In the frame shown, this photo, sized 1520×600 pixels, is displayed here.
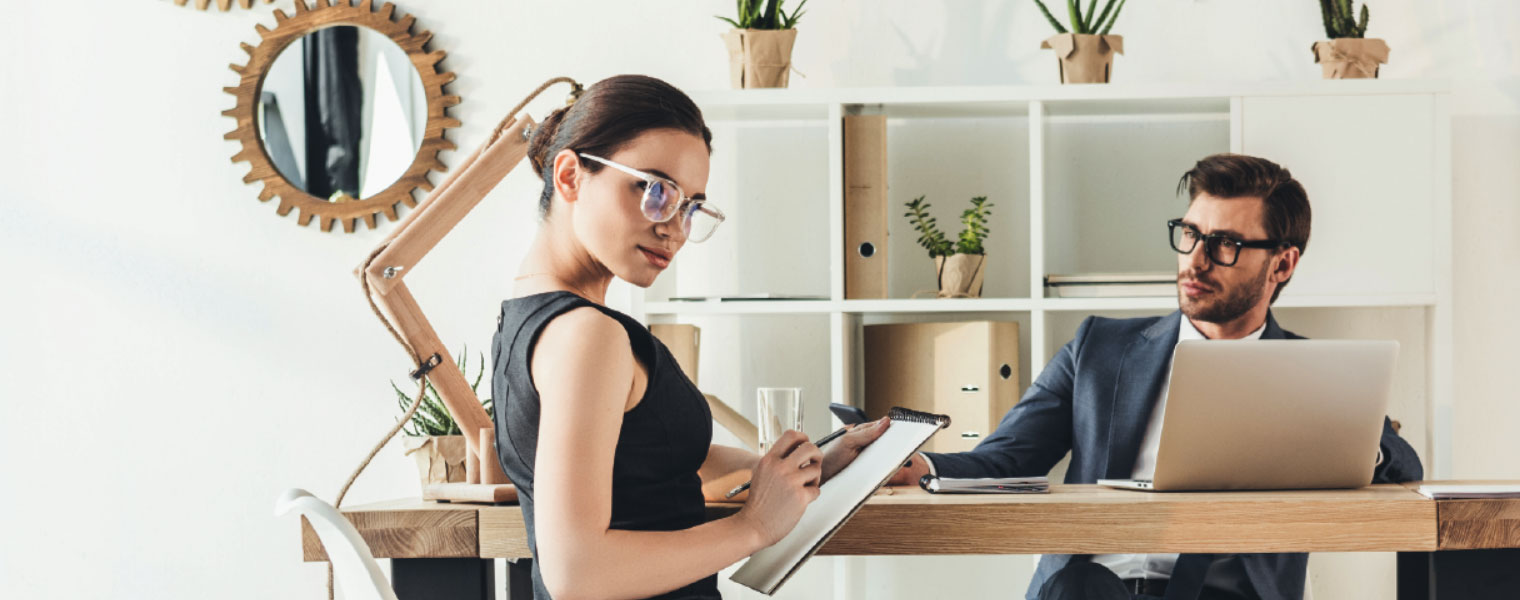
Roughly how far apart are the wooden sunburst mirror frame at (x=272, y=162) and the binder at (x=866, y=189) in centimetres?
107

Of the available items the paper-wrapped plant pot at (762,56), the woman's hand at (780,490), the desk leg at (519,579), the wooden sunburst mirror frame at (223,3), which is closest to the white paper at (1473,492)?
the woman's hand at (780,490)

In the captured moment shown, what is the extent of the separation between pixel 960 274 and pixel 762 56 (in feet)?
2.19

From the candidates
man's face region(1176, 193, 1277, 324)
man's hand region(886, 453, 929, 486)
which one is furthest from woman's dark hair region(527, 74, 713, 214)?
man's face region(1176, 193, 1277, 324)

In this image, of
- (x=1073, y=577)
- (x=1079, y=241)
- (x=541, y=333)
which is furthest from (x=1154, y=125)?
(x=541, y=333)

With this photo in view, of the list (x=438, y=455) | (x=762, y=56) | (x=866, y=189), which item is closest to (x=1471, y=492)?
(x=438, y=455)

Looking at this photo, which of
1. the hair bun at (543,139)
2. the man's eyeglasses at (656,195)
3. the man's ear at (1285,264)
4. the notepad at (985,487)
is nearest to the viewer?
the man's eyeglasses at (656,195)

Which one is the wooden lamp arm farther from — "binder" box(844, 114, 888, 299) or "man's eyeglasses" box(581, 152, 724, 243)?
"binder" box(844, 114, 888, 299)

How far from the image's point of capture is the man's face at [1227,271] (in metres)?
2.20

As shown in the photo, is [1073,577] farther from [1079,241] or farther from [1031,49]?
[1031,49]

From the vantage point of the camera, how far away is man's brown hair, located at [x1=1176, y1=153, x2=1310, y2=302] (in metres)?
2.19

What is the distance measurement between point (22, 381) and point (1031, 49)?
2.77 metres

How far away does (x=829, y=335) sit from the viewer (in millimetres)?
3080

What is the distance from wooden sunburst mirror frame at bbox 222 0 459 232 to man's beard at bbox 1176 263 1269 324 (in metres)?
1.87

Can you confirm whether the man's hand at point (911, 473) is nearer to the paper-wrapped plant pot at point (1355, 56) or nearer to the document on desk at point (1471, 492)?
the document on desk at point (1471, 492)
